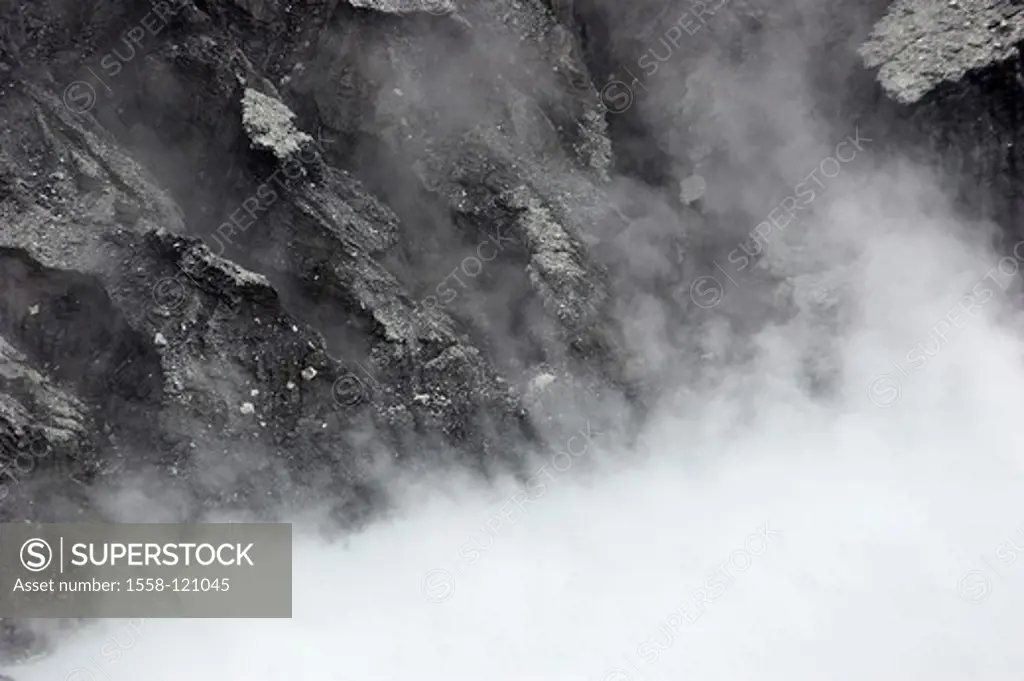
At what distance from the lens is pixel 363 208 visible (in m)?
9.05

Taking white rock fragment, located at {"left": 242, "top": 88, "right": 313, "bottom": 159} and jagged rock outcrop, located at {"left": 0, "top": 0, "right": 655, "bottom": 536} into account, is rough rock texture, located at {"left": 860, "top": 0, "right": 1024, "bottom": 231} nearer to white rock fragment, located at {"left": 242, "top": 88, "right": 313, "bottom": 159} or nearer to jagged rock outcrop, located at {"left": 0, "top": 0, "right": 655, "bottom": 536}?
jagged rock outcrop, located at {"left": 0, "top": 0, "right": 655, "bottom": 536}

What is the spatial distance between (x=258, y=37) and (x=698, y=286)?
528 centimetres

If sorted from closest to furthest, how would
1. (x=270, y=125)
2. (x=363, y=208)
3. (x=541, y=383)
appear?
(x=270, y=125)
(x=363, y=208)
(x=541, y=383)

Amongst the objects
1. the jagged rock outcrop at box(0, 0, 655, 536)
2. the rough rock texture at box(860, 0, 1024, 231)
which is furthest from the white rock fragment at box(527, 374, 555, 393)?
the rough rock texture at box(860, 0, 1024, 231)

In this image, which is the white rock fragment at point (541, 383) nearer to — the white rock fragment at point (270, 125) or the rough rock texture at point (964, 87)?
the white rock fragment at point (270, 125)

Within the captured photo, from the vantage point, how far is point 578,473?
30.2 ft

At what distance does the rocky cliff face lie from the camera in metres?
8.23

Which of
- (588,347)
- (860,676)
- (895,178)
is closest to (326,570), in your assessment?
(588,347)

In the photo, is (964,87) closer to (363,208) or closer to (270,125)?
(363,208)

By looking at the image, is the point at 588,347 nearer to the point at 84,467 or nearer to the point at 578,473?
the point at 578,473

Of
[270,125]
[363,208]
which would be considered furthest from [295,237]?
[270,125]

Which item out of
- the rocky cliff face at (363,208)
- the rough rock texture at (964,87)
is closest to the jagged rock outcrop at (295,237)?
the rocky cliff face at (363,208)

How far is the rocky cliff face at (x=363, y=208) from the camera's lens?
823 cm

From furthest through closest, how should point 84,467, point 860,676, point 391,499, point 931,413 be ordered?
point 931,413 → point 391,499 → point 84,467 → point 860,676
